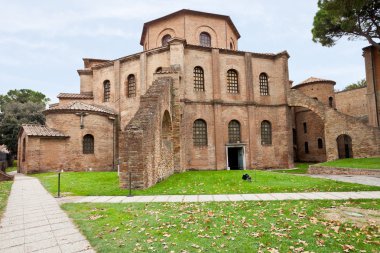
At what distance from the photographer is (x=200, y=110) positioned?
22688 millimetres

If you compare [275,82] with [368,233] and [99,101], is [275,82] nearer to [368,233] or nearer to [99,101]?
[99,101]

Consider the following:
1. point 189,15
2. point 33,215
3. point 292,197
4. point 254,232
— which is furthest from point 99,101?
point 254,232

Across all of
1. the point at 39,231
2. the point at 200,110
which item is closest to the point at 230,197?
the point at 39,231

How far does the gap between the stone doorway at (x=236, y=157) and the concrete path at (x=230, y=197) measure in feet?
45.2

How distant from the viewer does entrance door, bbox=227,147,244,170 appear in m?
23.9

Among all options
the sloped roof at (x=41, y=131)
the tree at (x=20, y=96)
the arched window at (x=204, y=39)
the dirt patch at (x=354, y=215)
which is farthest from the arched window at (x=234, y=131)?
the tree at (x=20, y=96)

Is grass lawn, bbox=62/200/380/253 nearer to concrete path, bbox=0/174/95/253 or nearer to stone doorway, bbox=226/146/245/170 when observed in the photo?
concrete path, bbox=0/174/95/253

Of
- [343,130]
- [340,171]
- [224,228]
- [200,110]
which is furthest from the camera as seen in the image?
[343,130]

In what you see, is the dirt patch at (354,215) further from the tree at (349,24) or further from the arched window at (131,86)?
the arched window at (131,86)

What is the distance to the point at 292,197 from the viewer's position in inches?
350

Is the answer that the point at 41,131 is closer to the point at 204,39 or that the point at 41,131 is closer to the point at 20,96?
the point at 204,39

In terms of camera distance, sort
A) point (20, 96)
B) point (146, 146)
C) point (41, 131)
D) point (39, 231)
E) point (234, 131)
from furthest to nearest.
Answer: point (20, 96) < point (234, 131) < point (41, 131) < point (146, 146) < point (39, 231)

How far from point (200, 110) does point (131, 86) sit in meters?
8.15

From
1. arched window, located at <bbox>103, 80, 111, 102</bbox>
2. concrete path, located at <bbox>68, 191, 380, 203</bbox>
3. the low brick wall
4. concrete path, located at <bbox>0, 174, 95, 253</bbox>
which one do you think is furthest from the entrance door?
concrete path, located at <bbox>0, 174, 95, 253</bbox>
